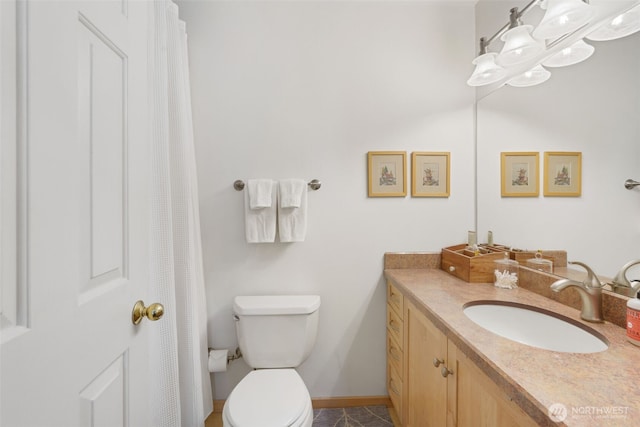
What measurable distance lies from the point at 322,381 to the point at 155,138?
163 centimetres

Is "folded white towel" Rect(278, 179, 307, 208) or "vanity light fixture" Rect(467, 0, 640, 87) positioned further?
"folded white towel" Rect(278, 179, 307, 208)

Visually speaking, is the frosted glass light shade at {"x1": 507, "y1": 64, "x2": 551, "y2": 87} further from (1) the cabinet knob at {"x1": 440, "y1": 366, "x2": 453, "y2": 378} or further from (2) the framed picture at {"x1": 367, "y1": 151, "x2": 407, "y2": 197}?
(1) the cabinet knob at {"x1": 440, "y1": 366, "x2": 453, "y2": 378}

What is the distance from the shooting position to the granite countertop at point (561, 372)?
0.57m

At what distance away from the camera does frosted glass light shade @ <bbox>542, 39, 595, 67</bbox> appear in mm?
1104

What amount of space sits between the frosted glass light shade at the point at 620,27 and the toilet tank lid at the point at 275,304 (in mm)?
1646

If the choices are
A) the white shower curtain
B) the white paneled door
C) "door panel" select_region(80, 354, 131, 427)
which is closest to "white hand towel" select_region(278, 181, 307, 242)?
the white shower curtain

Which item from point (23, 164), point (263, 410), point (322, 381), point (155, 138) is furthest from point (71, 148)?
point (322, 381)

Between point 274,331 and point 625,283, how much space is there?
1449 mm

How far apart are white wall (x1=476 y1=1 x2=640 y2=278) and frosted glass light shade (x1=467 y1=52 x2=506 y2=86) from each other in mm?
119

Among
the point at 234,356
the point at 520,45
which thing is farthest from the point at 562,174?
the point at 234,356

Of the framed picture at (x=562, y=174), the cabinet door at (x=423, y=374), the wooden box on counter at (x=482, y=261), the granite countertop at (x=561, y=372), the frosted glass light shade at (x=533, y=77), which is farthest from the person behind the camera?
the wooden box on counter at (x=482, y=261)

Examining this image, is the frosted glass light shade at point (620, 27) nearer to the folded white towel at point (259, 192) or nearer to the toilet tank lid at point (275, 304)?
the folded white towel at point (259, 192)

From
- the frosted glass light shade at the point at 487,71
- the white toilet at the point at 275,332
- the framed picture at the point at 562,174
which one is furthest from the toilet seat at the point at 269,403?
the frosted glass light shade at the point at 487,71

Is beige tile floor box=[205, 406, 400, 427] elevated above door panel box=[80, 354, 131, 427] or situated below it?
below
